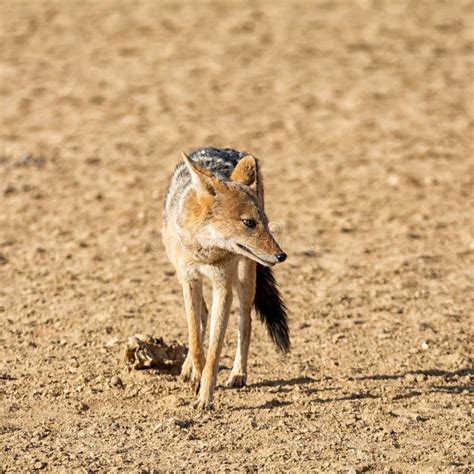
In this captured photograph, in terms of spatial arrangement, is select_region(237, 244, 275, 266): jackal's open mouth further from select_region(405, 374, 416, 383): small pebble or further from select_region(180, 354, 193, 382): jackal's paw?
select_region(405, 374, 416, 383): small pebble

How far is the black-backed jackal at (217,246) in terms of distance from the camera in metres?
6.68

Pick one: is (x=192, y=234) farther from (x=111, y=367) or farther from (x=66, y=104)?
(x=66, y=104)

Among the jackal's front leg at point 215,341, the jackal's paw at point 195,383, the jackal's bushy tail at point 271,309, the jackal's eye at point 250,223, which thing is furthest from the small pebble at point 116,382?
the jackal's eye at point 250,223

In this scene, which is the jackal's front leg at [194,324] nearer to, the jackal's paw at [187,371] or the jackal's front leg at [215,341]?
the jackal's front leg at [215,341]

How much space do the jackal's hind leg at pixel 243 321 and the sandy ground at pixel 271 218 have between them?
4.7 inches

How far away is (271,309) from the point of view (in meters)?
7.78

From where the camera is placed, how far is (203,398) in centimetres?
695

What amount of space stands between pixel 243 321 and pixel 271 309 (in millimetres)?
388

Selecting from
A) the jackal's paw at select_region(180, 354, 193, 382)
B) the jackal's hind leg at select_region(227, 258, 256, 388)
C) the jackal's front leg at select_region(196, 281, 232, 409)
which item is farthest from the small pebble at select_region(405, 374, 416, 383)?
the jackal's paw at select_region(180, 354, 193, 382)

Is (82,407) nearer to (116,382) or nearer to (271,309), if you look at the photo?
(116,382)

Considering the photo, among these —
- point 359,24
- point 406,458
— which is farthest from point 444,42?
point 406,458

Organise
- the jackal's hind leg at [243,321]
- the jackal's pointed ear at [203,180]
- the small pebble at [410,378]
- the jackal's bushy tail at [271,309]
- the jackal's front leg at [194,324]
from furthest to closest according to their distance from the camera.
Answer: the jackal's bushy tail at [271,309]
the small pebble at [410,378]
the jackal's hind leg at [243,321]
the jackal's front leg at [194,324]
the jackal's pointed ear at [203,180]

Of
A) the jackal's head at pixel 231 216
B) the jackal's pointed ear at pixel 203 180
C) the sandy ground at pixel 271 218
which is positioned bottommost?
the sandy ground at pixel 271 218

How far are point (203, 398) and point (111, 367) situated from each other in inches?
39.1
